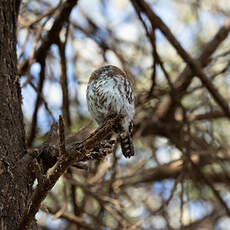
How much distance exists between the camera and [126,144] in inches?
145

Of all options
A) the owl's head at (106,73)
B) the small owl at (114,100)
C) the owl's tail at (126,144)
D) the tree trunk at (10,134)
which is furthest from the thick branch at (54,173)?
the owl's head at (106,73)

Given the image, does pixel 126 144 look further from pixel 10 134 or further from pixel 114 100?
pixel 10 134

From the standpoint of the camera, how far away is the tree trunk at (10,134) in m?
2.40

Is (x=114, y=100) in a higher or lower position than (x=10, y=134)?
higher

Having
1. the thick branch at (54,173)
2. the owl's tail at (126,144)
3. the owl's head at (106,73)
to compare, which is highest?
the owl's head at (106,73)

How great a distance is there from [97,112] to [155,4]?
256cm

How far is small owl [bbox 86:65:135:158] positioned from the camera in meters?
3.59

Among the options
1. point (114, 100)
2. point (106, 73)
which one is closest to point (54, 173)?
point (114, 100)

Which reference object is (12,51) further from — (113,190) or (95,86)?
(113,190)

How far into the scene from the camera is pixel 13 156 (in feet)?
8.53

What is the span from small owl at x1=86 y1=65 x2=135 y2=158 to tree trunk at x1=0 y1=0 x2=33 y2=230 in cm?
85

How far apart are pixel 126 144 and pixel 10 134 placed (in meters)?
1.29

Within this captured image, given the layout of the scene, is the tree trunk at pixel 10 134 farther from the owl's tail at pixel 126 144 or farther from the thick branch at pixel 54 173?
the owl's tail at pixel 126 144

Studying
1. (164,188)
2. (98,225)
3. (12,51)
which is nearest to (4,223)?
(12,51)
